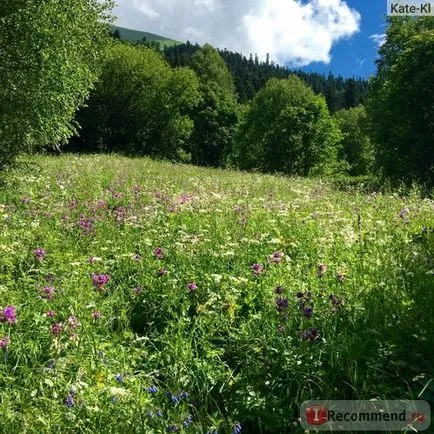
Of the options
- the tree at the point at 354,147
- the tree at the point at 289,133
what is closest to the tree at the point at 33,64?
the tree at the point at 289,133

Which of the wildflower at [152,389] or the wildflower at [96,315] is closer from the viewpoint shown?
the wildflower at [152,389]

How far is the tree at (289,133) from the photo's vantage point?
54.3 meters

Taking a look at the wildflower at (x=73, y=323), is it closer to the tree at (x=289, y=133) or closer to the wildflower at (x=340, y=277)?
the wildflower at (x=340, y=277)

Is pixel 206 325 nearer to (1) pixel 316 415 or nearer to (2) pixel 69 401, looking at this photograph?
(1) pixel 316 415

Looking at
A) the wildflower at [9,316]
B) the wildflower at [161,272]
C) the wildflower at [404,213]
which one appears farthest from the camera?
the wildflower at [404,213]

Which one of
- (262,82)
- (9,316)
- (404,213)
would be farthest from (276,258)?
(262,82)

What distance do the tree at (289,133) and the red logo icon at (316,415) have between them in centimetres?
4894

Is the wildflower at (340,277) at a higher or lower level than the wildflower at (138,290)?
higher

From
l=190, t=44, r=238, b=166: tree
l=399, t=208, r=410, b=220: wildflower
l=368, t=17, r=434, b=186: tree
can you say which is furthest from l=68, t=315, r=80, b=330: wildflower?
l=190, t=44, r=238, b=166: tree

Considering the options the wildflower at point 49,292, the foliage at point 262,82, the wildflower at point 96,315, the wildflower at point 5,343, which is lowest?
the wildflower at point 5,343

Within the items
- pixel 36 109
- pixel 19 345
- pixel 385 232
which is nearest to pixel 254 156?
pixel 36 109

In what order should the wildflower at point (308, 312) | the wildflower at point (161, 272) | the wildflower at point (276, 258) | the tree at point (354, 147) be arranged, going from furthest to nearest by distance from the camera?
the tree at point (354, 147)
the wildflower at point (276, 258)
the wildflower at point (161, 272)
the wildflower at point (308, 312)

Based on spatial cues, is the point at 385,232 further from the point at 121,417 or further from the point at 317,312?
the point at 121,417

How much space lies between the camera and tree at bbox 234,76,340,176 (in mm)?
54281
